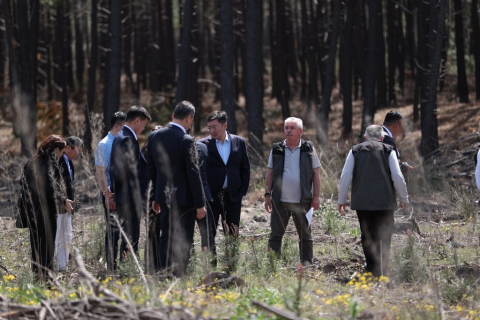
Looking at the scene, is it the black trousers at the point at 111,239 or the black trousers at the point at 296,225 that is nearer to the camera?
the black trousers at the point at 111,239

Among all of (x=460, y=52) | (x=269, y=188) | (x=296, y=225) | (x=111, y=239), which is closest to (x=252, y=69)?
(x=460, y=52)

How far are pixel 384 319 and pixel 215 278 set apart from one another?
2185mm

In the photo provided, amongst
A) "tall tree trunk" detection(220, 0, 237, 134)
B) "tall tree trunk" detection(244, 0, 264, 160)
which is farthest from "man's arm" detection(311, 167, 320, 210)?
"tall tree trunk" detection(244, 0, 264, 160)

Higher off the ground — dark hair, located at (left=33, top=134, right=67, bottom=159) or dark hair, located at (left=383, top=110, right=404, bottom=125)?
dark hair, located at (left=383, top=110, right=404, bottom=125)

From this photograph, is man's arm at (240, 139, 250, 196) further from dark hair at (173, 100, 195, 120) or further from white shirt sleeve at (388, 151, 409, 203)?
white shirt sleeve at (388, 151, 409, 203)

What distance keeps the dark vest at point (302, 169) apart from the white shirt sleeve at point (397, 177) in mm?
1108

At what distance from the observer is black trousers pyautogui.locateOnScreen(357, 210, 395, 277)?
307 inches

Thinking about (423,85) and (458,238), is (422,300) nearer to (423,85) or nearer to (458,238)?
(458,238)

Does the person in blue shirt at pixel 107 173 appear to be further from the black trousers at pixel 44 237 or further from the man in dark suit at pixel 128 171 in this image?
the black trousers at pixel 44 237

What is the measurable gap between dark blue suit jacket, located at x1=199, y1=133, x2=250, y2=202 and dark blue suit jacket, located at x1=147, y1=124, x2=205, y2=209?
3.74 feet

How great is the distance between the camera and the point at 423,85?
20844mm

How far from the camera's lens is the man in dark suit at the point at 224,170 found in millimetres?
8641

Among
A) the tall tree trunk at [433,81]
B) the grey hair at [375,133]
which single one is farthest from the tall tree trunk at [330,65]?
the grey hair at [375,133]

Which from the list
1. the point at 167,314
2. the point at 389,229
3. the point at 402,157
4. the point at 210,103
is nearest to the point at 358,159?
the point at 389,229
